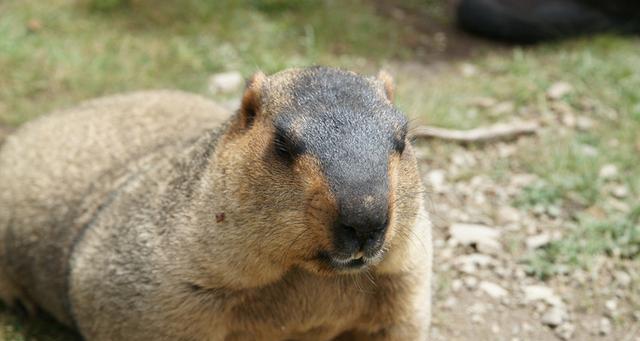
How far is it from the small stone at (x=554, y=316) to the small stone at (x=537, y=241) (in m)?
0.62

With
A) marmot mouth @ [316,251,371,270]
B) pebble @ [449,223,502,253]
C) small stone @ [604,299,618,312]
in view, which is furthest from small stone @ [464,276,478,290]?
marmot mouth @ [316,251,371,270]

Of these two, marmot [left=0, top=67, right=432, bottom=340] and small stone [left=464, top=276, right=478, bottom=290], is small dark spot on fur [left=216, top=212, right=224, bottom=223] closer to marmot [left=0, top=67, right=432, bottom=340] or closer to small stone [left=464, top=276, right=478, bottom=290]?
marmot [left=0, top=67, right=432, bottom=340]

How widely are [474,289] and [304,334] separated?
170 cm

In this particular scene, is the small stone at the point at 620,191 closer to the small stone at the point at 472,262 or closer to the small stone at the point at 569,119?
the small stone at the point at 569,119

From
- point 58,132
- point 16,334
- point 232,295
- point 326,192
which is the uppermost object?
point 326,192

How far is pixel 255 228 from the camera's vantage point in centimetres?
370

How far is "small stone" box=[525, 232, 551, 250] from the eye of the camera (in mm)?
6035

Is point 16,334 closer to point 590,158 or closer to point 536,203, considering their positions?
point 536,203

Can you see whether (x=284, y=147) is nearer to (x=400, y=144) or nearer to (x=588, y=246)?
(x=400, y=144)

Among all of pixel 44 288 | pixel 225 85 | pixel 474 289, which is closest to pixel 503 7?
pixel 225 85

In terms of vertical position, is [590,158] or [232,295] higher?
[232,295]

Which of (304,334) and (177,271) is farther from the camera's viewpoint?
(304,334)

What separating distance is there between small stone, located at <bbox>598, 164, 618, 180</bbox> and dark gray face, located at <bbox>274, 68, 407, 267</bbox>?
10.7 ft

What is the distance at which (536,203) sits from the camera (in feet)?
21.1
